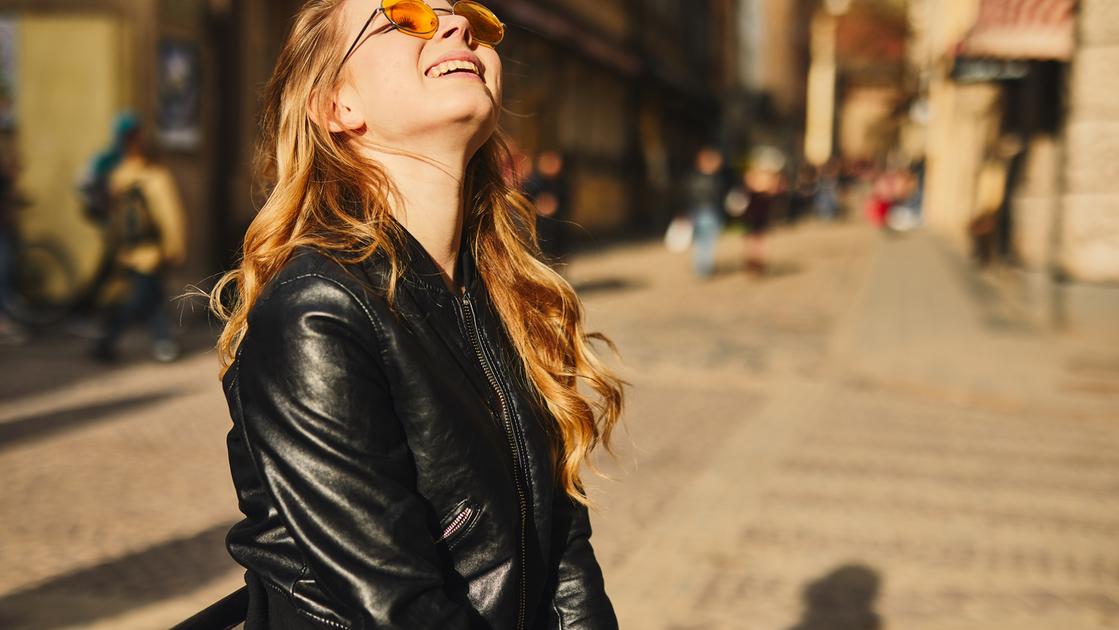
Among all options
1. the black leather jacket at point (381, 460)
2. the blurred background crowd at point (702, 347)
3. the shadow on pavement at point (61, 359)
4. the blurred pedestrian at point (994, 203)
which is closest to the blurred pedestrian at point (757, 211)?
the blurred background crowd at point (702, 347)

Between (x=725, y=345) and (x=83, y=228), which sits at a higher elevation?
(x=83, y=228)

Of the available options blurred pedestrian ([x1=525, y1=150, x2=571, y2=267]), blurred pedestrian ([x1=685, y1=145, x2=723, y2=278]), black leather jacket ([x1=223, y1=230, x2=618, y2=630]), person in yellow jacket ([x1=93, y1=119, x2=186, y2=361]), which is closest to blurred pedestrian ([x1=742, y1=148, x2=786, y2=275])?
blurred pedestrian ([x1=685, y1=145, x2=723, y2=278])

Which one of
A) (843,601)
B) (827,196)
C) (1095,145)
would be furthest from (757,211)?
(827,196)

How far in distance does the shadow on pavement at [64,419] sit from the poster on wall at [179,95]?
5.53 metres

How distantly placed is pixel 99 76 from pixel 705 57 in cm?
3684

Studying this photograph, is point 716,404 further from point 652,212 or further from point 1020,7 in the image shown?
point 652,212

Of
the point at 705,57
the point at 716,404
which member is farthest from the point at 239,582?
the point at 705,57

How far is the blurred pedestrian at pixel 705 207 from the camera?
675 inches

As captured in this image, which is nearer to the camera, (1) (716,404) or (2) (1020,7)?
(1) (716,404)

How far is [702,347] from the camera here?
10.5m

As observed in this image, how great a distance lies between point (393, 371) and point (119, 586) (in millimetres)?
3174

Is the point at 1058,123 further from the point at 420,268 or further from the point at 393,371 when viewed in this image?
the point at 393,371

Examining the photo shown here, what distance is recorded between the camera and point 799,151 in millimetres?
84938

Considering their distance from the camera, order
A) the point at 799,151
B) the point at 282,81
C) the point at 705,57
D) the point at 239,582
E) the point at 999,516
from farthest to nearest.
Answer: the point at 799,151 → the point at 705,57 → the point at 999,516 → the point at 239,582 → the point at 282,81
